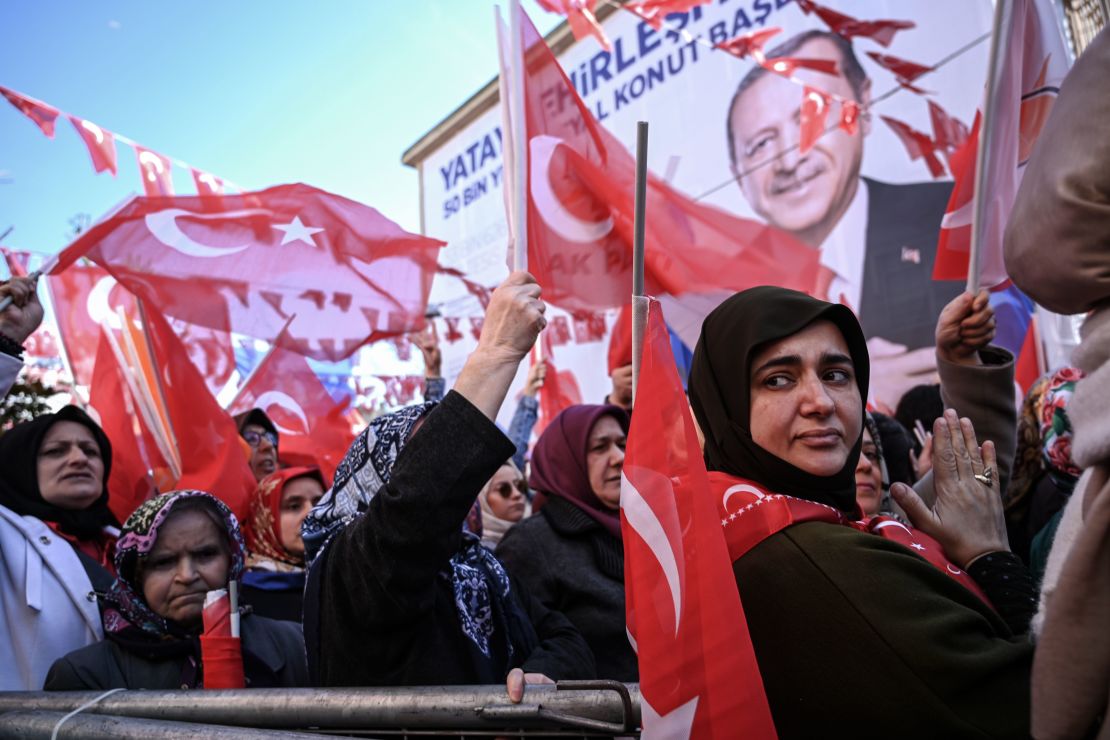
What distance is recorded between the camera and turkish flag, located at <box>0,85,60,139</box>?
5.01 meters

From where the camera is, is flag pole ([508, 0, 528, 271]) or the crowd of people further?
flag pole ([508, 0, 528, 271])

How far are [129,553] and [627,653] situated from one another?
5.68 ft

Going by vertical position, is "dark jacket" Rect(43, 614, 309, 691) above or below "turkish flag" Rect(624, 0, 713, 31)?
below

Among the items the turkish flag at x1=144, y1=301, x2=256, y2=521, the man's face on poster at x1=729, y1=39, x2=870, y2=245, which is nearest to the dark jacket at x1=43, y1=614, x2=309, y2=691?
the turkish flag at x1=144, y1=301, x2=256, y2=521

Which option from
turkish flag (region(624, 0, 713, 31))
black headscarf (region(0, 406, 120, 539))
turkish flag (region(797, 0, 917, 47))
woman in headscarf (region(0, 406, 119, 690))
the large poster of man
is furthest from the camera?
the large poster of man

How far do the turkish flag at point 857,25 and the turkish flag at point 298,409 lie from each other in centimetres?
384

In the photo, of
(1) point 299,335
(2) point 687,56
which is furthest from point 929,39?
(1) point 299,335

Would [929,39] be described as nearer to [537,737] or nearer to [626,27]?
[626,27]

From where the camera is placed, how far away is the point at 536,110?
129 inches

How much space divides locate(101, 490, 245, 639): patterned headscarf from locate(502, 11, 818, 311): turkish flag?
1460mm

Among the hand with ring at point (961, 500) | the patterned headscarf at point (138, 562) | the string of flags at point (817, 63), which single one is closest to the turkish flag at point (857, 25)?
the string of flags at point (817, 63)

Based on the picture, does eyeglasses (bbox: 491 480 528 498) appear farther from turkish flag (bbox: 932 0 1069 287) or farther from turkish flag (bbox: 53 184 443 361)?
turkish flag (bbox: 932 0 1069 287)

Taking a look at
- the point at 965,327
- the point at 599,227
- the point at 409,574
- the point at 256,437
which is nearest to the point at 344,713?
the point at 409,574

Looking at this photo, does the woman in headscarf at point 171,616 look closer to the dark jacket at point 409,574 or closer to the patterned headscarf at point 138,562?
the patterned headscarf at point 138,562
